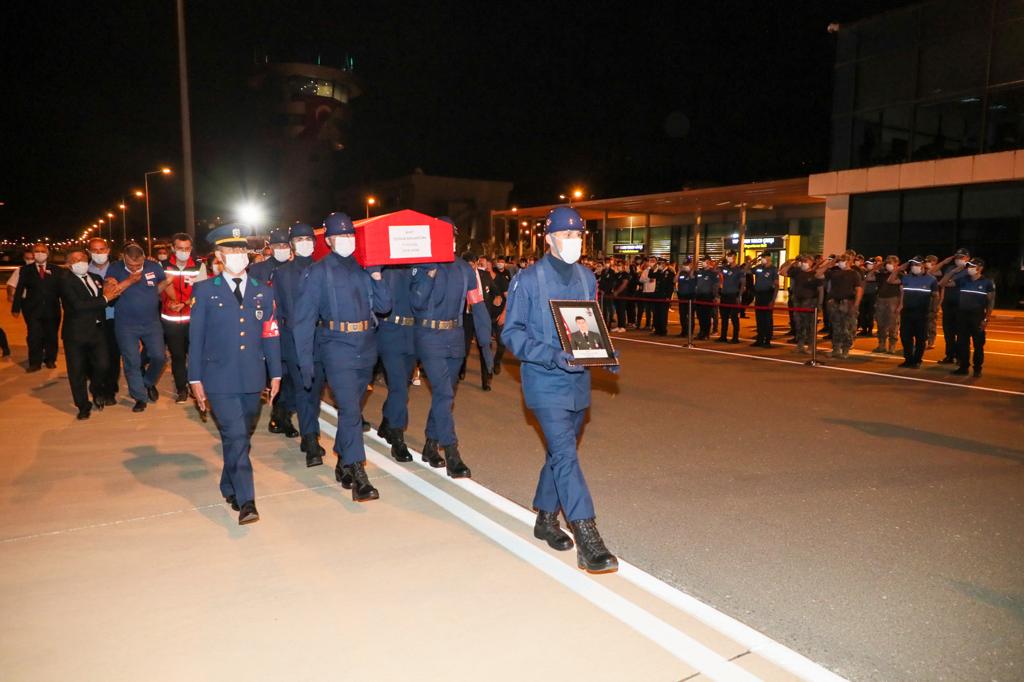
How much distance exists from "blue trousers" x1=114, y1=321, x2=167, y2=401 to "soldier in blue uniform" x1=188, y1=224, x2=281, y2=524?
172 inches

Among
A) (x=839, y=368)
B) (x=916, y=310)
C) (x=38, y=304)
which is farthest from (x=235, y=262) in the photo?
(x=916, y=310)

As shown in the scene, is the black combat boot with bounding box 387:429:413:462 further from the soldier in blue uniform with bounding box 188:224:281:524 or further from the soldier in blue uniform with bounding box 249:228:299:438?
the soldier in blue uniform with bounding box 188:224:281:524

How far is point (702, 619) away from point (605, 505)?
5.82ft

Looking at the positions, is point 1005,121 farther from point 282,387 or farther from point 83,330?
point 83,330

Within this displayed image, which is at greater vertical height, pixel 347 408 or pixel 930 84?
pixel 930 84

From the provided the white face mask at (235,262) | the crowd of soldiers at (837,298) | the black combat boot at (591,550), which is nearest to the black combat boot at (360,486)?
the white face mask at (235,262)

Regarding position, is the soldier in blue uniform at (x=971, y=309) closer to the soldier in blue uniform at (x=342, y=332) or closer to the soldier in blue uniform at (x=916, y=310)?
the soldier in blue uniform at (x=916, y=310)

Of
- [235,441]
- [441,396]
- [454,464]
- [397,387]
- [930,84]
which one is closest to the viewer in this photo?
[235,441]

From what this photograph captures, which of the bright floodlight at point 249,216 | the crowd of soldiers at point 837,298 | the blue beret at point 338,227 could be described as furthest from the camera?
the bright floodlight at point 249,216

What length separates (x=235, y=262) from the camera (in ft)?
17.0

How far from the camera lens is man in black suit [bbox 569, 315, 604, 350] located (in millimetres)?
4229

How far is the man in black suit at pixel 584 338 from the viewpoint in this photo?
4229 millimetres

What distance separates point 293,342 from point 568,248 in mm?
3590

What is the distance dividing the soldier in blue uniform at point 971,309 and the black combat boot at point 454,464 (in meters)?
9.54
